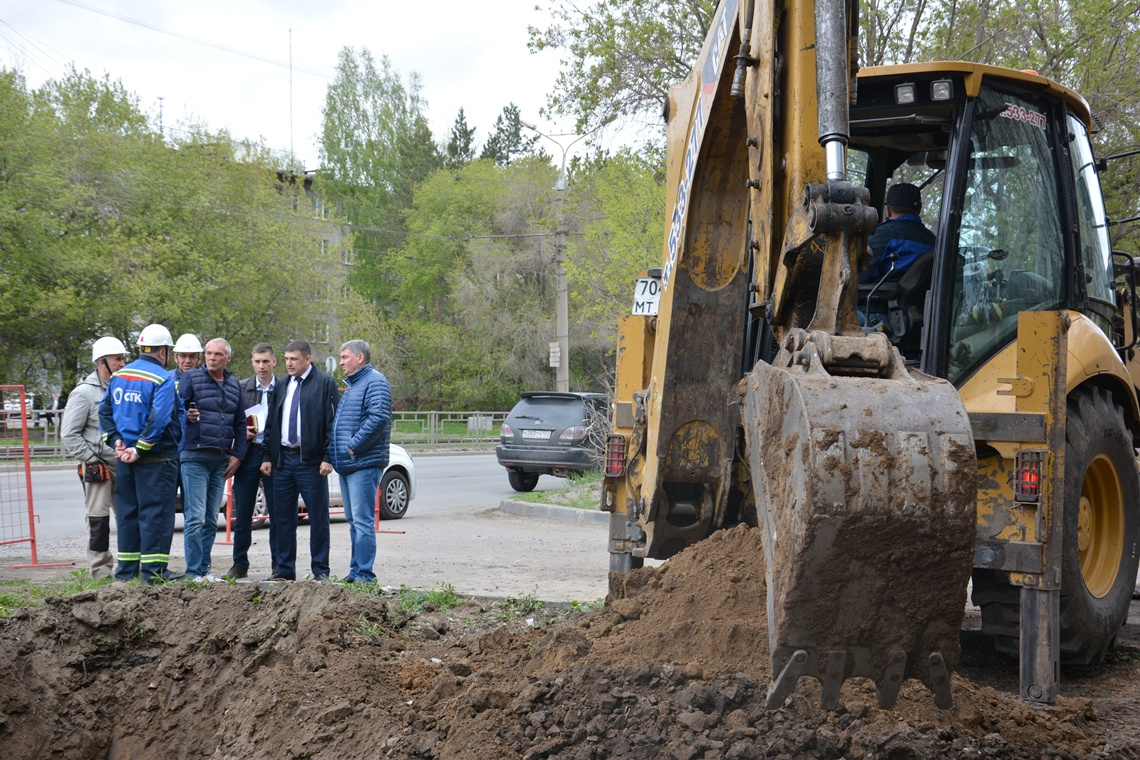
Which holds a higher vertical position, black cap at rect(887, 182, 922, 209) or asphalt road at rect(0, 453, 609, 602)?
black cap at rect(887, 182, 922, 209)

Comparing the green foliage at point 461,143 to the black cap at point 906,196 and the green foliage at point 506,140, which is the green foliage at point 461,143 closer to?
the green foliage at point 506,140

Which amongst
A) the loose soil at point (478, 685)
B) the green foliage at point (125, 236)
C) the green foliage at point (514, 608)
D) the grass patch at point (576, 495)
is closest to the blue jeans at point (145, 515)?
the loose soil at point (478, 685)

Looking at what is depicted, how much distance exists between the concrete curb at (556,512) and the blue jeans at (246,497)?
19.2ft

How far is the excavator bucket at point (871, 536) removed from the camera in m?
2.76

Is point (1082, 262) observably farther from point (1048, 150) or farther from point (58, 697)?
point (58, 697)

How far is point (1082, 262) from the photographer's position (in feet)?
18.6

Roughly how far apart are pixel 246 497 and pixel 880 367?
265 inches

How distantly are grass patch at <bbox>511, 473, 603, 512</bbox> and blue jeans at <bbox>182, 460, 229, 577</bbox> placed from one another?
21.5 ft

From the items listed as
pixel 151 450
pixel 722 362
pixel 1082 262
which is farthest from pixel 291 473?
pixel 1082 262

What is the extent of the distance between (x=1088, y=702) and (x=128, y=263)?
31.3 m

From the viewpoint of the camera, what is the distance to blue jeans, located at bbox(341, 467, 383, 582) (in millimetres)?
7941

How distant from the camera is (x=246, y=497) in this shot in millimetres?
8641

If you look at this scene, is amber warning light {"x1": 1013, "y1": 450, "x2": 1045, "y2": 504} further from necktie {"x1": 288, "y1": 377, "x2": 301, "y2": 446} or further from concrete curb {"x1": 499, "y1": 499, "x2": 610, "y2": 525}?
concrete curb {"x1": 499, "y1": 499, "x2": 610, "y2": 525}

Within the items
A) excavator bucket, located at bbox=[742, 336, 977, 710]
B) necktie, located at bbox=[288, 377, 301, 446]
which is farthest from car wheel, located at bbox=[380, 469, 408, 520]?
excavator bucket, located at bbox=[742, 336, 977, 710]
